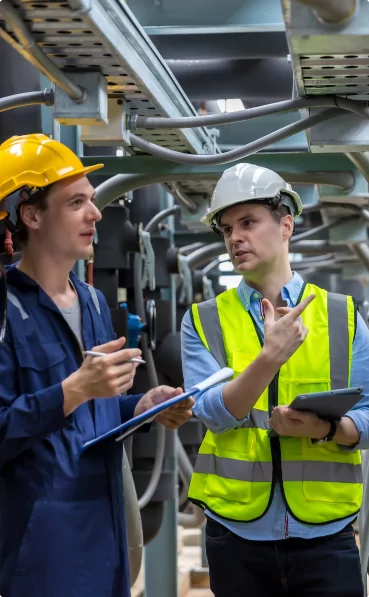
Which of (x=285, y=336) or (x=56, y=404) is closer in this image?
(x=56, y=404)

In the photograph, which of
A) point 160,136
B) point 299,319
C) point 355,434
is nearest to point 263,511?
point 355,434

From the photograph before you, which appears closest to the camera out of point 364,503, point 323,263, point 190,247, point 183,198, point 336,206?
point 364,503

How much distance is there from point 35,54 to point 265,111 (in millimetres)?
622

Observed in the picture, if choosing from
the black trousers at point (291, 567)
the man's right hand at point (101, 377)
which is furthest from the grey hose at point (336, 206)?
the man's right hand at point (101, 377)

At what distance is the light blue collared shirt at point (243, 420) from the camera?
7.72 ft

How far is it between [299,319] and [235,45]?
192cm

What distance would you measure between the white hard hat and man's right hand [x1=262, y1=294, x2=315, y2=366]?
15.8 inches

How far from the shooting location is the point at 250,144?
273 cm

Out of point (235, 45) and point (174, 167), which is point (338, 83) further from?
point (235, 45)

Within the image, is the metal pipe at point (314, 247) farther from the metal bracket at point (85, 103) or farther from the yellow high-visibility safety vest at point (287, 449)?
the metal bracket at point (85, 103)

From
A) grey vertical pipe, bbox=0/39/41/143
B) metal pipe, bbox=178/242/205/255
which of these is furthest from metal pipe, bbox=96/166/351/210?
metal pipe, bbox=178/242/205/255

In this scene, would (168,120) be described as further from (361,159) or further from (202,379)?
(361,159)

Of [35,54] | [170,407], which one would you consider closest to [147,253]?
[170,407]

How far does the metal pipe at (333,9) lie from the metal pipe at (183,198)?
8.03 ft
